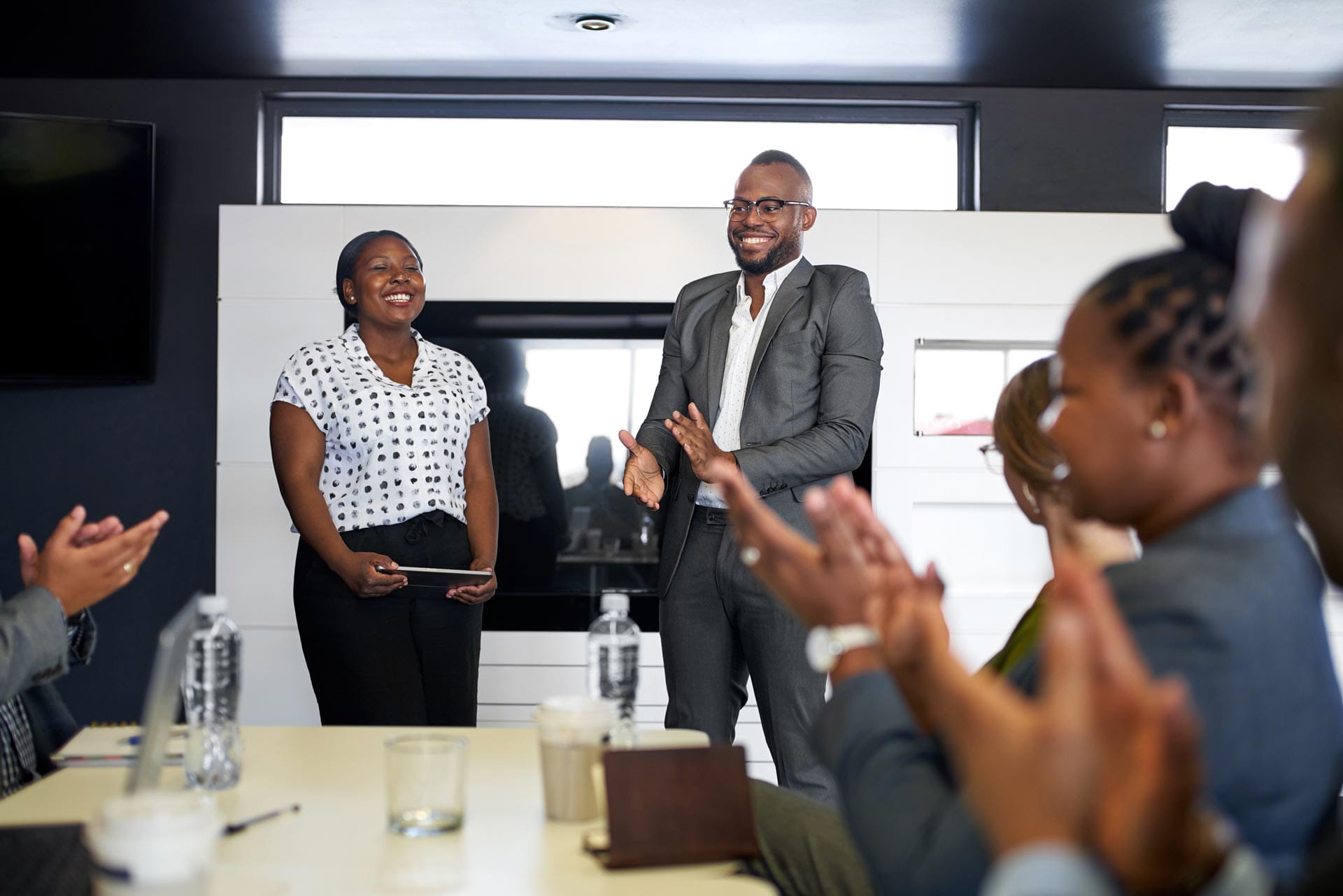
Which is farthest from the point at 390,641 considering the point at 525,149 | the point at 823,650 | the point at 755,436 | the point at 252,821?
the point at 525,149

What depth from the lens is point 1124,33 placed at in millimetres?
4109

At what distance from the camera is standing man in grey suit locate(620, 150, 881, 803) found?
2799 millimetres

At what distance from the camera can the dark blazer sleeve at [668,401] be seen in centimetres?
296

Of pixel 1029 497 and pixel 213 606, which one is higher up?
pixel 1029 497

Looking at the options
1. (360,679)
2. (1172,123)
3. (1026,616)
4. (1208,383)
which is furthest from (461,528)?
(1172,123)

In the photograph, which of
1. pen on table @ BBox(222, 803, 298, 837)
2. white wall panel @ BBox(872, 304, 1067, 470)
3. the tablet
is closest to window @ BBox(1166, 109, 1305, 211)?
white wall panel @ BBox(872, 304, 1067, 470)

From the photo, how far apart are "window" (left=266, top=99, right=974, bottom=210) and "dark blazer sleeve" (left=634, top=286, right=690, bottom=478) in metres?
1.81

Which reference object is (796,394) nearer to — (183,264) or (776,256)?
(776,256)

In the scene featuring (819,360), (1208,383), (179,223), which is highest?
(179,223)

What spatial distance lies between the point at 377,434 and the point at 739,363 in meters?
0.86

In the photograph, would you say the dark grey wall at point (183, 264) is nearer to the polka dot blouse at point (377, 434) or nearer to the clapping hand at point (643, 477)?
the polka dot blouse at point (377, 434)

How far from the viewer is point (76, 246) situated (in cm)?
437

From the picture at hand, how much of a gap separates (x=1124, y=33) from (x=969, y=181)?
88cm

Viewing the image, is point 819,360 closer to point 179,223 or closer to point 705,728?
point 705,728
